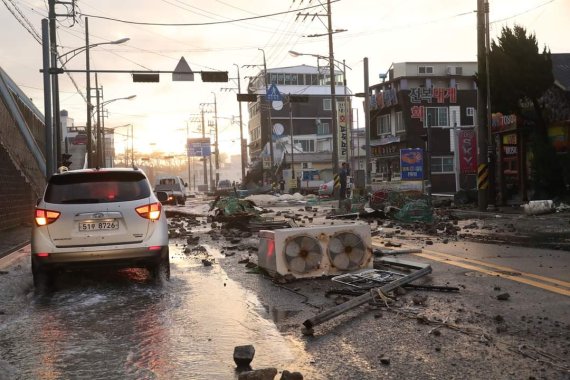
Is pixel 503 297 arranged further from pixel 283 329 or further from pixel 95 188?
pixel 95 188

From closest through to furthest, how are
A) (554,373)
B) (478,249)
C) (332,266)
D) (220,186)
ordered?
(554,373), (332,266), (478,249), (220,186)

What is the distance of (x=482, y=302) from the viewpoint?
20.5 feet

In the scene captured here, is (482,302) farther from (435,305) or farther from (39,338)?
(39,338)

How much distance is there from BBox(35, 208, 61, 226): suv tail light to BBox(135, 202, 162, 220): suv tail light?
3.49ft

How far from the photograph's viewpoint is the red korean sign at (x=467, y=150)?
28.8m

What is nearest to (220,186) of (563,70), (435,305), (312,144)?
(312,144)

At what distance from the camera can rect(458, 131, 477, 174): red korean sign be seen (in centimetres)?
2881

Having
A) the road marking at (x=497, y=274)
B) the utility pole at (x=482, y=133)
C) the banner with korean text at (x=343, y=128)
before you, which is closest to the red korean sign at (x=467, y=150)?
the utility pole at (x=482, y=133)

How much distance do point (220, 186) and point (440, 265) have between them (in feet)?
246

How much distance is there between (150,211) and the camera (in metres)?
8.16

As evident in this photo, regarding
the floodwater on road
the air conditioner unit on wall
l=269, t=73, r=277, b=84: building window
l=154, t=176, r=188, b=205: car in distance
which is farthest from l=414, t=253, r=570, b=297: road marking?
l=269, t=73, r=277, b=84: building window

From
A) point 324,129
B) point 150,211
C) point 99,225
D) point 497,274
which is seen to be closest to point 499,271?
point 497,274

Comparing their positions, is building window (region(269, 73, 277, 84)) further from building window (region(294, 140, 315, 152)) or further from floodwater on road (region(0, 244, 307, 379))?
floodwater on road (region(0, 244, 307, 379))

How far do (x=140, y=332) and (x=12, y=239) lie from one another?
11655mm
